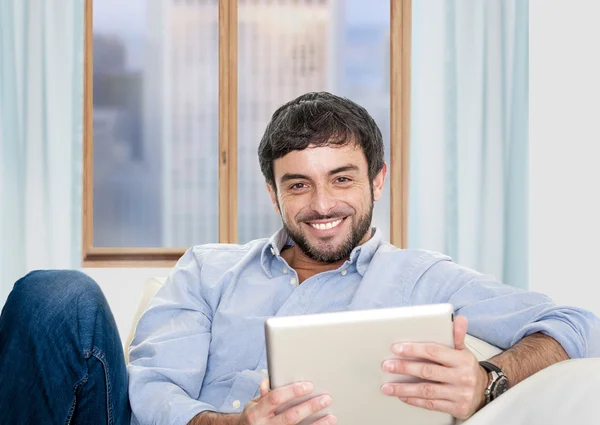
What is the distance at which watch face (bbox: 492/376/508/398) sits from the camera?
3.86 feet

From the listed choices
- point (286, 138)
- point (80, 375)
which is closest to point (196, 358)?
point (80, 375)

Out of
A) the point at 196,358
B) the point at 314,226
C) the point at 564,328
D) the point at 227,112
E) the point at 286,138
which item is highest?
the point at 227,112

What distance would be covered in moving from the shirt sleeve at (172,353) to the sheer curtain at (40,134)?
2.01 metres

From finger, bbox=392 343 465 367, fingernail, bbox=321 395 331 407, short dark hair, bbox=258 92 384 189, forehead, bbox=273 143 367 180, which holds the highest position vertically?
short dark hair, bbox=258 92 384 189

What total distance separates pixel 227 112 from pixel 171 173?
1.36 ft

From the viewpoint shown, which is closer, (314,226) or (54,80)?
Result: (314,226)

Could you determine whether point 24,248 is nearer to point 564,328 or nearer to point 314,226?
point 314,226

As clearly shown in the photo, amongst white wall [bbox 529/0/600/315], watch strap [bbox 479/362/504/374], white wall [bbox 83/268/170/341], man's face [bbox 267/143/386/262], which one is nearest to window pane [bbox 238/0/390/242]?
white wall [bbox 83/268/170/341]

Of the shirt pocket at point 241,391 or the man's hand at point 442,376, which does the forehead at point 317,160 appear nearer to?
the shirt pocket at point 241,391

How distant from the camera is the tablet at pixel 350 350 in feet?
3.36

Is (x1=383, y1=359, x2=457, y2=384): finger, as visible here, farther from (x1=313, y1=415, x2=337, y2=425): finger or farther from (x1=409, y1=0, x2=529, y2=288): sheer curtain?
(x1=409, y1=0, x2=529, y2=288): sheer curtain

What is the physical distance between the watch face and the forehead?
23.7 inches

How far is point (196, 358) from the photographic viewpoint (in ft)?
4.99

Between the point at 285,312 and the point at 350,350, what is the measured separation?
1.81 feet
